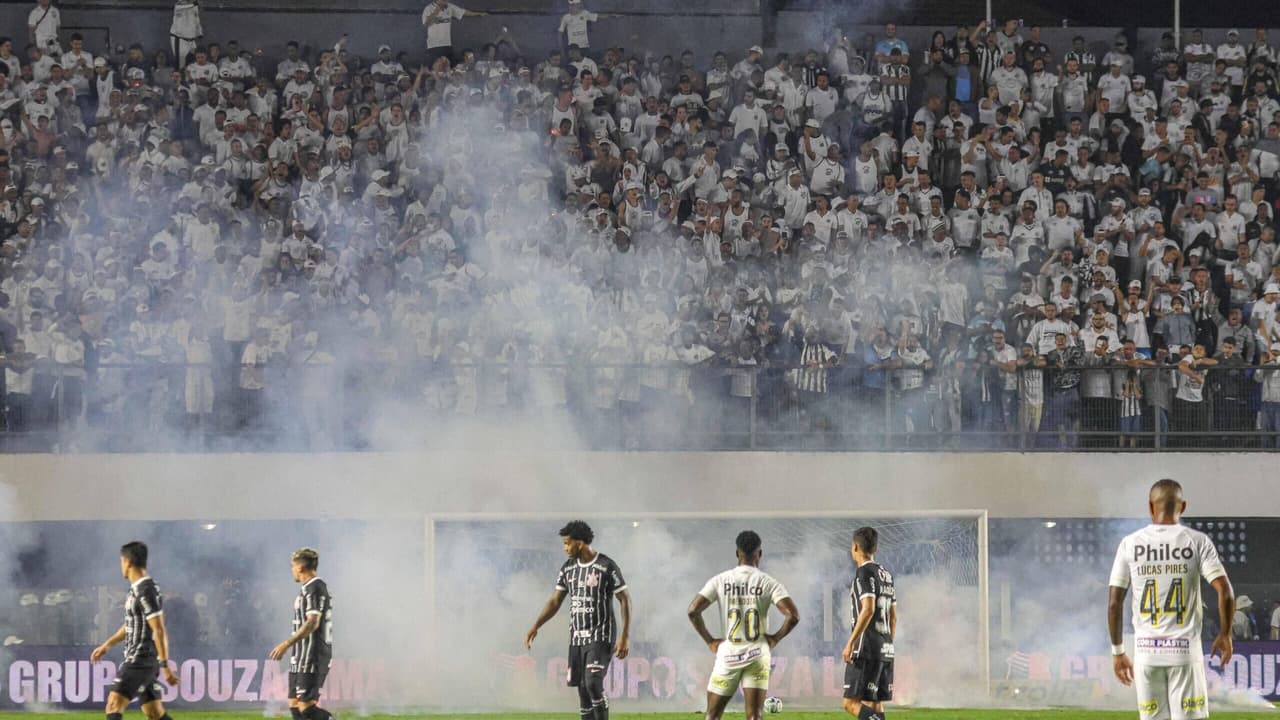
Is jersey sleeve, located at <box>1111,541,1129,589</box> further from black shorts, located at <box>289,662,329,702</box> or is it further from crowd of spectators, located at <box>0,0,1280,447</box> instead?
crowd of spectators, located at <box>0,0,1280,447</box>

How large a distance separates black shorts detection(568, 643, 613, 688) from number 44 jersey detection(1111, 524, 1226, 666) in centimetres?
379

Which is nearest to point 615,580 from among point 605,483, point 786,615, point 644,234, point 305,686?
point 786,615

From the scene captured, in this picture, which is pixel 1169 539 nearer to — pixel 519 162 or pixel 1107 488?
pixel 1107 488

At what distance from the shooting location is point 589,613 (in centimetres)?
1095

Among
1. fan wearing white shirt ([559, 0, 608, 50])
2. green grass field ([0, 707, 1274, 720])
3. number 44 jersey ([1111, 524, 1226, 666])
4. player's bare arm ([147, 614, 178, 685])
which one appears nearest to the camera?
number 44 jersey ([1111, 524, 1226, 666])

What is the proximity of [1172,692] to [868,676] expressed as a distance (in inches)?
113

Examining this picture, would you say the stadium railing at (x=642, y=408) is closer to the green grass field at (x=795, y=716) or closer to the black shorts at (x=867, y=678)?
the green grass field at (x=795, y=716)

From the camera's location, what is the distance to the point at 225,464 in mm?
16750

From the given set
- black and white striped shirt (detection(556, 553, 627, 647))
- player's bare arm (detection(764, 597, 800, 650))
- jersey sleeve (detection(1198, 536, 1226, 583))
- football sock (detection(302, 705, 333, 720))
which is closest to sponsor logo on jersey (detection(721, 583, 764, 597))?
player's bare arm (detection(764, 597, 800, 650))

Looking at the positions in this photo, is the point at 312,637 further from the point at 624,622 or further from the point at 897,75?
the point at 897,75

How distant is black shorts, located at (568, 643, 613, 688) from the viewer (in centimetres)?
1091

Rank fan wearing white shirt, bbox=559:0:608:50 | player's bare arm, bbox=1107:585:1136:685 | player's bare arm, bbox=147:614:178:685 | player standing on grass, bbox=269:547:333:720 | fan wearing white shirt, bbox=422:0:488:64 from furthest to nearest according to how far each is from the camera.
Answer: fan wearing white shirt, bbox=559:0:608:50
fan wearing white shirt, bbox=422:0:488:64
player standing on grass, bbox=269:547:333:720
player's bare arm, bbox=147:614:178:685
player's bare arm, bbox=1107:585:1136:685

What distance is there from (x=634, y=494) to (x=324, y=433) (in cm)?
314

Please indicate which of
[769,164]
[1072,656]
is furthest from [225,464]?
[1072,656]
